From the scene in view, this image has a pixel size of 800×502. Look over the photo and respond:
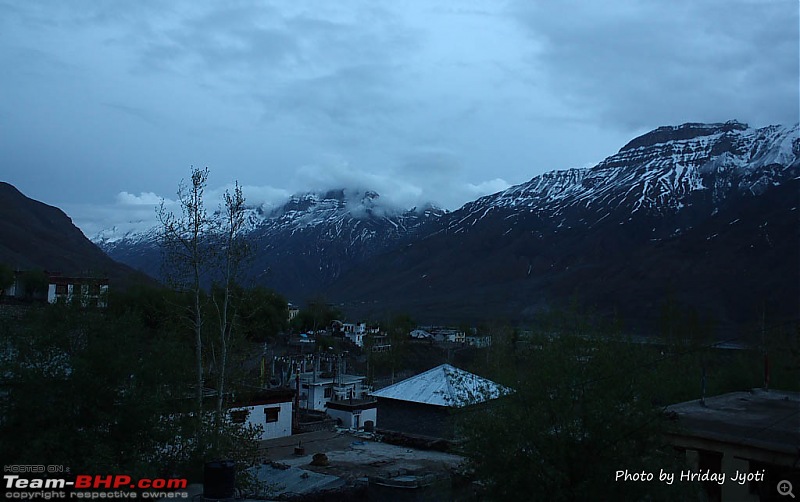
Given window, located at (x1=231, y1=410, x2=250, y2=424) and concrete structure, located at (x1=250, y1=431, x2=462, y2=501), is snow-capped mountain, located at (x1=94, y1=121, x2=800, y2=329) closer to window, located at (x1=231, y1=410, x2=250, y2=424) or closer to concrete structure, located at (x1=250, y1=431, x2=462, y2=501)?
concrete structure, located at (x1=250, y1=431, x2=462, y2=501)

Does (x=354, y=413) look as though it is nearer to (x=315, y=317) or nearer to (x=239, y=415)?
(x=239, y=415)

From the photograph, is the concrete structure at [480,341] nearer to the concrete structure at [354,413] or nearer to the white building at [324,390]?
the white building at [324,390]

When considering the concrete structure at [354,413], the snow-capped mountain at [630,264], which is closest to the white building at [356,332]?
the snow-capped mountain at [630,264]

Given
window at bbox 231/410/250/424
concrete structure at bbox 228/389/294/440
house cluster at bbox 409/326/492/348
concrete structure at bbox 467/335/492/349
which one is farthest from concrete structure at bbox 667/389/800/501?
house cluster at bbox 409/326/492/348

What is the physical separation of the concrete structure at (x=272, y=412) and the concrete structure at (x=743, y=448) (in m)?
15.1

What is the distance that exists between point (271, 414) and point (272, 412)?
85 millimetres

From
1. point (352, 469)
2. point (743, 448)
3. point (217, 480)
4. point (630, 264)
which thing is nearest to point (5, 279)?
point (352, 469)

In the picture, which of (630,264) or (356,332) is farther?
(630,264)

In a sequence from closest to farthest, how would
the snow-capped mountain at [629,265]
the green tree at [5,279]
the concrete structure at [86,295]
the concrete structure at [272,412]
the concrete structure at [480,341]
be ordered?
the concrete structure at [86,295] < the concrete structure at [272,412] < the green tree at [5,279] < the concrete structure at [480,341] < the snow-capped mountain at [629,265]

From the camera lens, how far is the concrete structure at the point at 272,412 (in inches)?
1008

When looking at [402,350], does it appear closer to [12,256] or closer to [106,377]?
[12,256]

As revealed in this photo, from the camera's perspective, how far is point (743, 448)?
15.1 meters

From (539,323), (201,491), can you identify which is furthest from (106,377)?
(539,323)

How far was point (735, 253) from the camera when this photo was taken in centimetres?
12088
